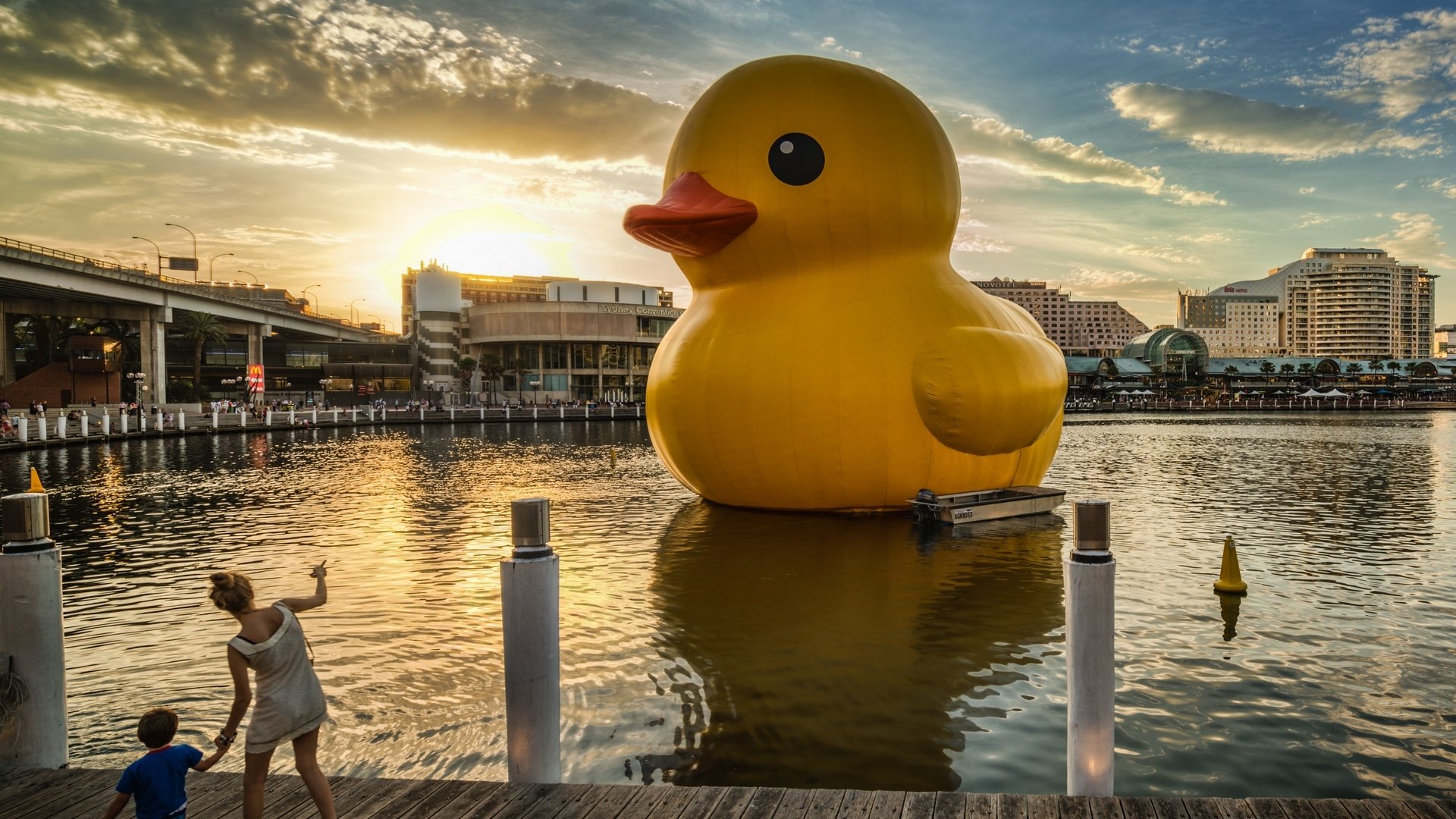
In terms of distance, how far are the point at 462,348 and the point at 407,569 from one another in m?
97.8

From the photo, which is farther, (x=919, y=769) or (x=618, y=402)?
(x=618, y=402)

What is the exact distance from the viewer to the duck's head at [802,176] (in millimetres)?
12625

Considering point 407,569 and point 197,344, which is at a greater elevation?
point 197,344

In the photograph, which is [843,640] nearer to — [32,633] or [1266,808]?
[1266,808]

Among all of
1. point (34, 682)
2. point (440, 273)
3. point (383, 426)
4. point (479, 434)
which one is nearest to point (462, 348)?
point (440, 273)

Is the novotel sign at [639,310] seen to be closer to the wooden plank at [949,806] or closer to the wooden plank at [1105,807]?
the wooden plank at [949,806]

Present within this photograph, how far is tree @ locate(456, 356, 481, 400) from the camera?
96.7 meters

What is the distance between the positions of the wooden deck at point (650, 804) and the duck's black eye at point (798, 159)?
391 inches

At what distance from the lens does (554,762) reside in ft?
14.0

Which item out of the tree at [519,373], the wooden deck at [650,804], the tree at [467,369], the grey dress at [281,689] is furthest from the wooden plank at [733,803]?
the tree at [467,369]

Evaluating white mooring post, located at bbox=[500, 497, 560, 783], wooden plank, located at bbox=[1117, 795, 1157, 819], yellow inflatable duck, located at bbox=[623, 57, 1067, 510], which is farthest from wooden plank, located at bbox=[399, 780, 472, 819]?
yellow inflatable duck, located at bbox=[623, 57, 1067, 510]

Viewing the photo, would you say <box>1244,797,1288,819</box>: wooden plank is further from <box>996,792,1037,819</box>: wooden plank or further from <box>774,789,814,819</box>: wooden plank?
<box>774,789,814,819</box>: wooden plank

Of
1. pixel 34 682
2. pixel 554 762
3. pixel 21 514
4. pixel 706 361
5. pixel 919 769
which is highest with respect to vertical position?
pixel 706 361

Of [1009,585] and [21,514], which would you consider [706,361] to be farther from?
[21,514]
